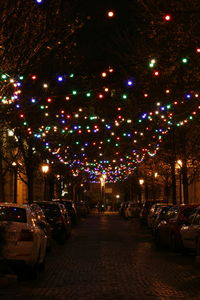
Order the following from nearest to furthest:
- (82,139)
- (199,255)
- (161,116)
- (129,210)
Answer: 1. (199,255)
2. (161,116)
3. (82,139)
4. (129,210)

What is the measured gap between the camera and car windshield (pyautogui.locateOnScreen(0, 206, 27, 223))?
1414cm

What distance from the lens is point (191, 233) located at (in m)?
18.2

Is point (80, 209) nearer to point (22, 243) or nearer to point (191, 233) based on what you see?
point (191, 233)

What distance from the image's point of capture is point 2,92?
16.8 metres

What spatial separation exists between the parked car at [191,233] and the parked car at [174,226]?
2.83 ft

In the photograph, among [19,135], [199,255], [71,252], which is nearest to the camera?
[199,255]

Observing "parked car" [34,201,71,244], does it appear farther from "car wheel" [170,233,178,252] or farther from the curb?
the curb

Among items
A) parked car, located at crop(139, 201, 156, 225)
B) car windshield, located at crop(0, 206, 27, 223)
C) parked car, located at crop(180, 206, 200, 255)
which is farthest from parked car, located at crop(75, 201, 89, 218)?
car windshield, located at crop(0, 206, 27, 223)

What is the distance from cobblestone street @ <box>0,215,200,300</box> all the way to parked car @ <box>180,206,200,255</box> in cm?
44

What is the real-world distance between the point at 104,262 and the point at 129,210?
36139 mm

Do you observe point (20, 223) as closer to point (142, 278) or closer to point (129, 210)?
point (142, 278)

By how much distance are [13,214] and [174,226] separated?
8.14m

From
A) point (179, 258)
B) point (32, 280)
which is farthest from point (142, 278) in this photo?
point (179, 258)

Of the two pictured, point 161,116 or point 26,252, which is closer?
point 26,252
